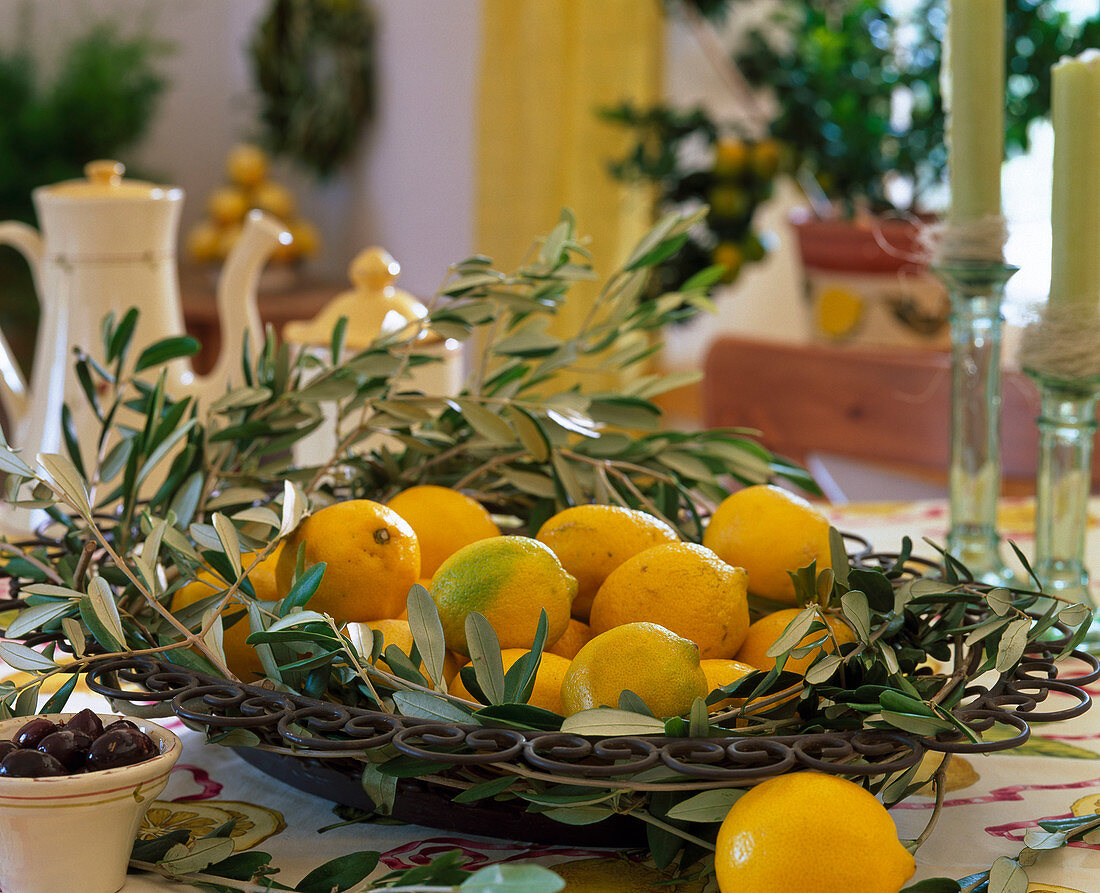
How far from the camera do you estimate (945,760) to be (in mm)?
400

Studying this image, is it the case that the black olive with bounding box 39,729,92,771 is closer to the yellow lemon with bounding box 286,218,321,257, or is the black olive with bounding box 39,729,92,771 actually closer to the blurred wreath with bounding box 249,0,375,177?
the yellow lemon with bounding box 286,218,321,257

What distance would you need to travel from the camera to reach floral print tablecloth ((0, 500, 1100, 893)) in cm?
42

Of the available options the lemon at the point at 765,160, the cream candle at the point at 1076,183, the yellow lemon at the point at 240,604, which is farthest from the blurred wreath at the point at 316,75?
the yellow lemon at the point at 240,604

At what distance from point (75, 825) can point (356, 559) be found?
0.14 m

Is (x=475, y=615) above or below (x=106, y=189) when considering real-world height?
below

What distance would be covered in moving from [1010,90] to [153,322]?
1.26 metres

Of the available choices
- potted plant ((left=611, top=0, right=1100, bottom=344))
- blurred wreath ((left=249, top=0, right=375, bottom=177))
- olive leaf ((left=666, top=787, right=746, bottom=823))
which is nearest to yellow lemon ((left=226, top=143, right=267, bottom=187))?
blurred wreath ((left=249, top=0, right=375, bottom=177))

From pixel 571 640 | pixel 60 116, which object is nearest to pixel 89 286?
pixel 571 640

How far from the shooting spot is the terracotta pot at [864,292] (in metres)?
1.63

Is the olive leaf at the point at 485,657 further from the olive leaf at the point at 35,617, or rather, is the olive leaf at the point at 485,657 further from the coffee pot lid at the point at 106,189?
the coffee pot lid at the point at 106,189

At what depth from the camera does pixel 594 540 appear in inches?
19.8

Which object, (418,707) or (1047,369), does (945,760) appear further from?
(1047,369)

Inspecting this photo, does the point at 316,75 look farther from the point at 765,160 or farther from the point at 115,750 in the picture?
the point at 115,750

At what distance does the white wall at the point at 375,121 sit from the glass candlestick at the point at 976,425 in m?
1.82
